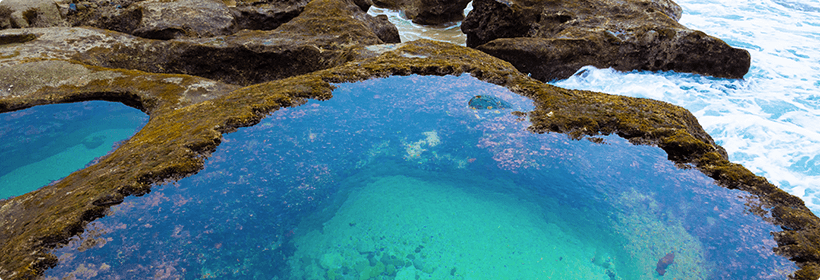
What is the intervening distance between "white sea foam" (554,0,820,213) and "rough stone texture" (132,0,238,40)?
10.4 m

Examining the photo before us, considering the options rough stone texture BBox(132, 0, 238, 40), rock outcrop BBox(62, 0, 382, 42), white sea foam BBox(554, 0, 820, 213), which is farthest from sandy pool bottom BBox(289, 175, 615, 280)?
rough stone texture BBox(132, 0, 238, 40)

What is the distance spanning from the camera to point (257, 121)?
17.9 ft

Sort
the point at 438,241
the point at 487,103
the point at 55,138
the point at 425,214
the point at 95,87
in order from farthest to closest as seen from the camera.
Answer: the point at 95,87
the point at 55,138
the point at 487,103
the point at 425,214
the point at 438,241

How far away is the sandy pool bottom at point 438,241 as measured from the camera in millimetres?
3426

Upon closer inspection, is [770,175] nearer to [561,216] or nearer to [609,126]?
[609,126]

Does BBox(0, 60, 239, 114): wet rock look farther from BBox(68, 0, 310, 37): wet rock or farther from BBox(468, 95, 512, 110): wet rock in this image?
BBox(468, 95, 512, 110): wet rock

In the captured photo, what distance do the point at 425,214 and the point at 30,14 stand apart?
14.4 meters

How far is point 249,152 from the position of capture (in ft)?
15.5

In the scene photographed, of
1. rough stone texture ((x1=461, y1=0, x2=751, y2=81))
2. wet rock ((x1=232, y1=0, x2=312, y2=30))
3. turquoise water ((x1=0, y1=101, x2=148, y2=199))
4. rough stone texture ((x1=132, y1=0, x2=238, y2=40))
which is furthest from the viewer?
wet rock ((x1=232, y1=0, x2=312, y2=30))

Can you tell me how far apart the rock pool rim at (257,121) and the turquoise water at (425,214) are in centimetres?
19

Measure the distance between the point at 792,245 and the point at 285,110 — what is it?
600 centimetres

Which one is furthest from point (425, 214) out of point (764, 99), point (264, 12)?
point (264, 12)

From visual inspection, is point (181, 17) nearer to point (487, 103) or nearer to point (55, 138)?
point (55, 138)

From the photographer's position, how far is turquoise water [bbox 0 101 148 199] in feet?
17.5
